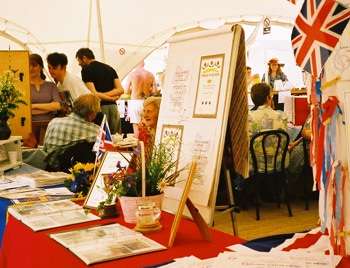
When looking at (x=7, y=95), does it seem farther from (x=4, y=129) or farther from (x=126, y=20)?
(x=126, y=20)

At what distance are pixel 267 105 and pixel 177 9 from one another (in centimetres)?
A: 250

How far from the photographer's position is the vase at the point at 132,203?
1557mm

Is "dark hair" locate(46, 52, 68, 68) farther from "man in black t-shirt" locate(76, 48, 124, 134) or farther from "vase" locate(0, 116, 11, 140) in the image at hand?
"vase" locate(0, 116, 11, 140)

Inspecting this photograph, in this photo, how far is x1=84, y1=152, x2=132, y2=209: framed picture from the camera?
5.95ft

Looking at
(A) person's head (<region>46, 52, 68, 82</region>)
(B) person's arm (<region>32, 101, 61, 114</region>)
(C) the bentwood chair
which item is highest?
(A) person's head (<region>46, 52, 68, 82</region>)

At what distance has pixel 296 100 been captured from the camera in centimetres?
575

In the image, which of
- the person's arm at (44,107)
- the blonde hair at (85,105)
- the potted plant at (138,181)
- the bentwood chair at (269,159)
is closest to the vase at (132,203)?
the potted plant at (138,181)

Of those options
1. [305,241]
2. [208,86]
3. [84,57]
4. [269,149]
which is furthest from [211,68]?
[84,57]

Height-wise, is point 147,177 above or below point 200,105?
below

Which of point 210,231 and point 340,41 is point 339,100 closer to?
point 340,41

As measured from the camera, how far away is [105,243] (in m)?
1.39

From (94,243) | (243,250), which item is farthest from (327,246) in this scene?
(94,243)

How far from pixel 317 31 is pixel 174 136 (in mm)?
863

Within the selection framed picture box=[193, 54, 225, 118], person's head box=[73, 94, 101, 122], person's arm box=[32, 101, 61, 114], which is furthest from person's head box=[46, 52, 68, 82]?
framed picture box=[193, 54, 225, 118]
